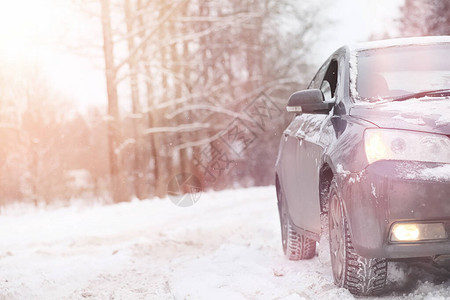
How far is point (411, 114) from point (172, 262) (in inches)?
158

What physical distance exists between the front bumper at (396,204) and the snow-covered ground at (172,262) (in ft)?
1.70

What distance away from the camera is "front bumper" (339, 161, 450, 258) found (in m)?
3.54

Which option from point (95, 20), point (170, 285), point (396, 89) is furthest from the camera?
point (95, 20)

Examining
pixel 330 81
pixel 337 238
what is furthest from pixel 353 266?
pixel 330 81

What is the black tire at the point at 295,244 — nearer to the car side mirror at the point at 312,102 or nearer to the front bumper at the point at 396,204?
the car side mirror at the point at 312,102

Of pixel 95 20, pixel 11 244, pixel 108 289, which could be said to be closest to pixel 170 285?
pixel 108 289

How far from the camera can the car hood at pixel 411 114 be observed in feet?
12.0

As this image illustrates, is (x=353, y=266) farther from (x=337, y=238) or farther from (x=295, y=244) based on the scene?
(x=295, y=244)

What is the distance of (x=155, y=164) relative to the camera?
21.7 meters

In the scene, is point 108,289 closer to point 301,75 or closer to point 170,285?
point 170,285

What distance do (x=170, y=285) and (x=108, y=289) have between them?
66 cm

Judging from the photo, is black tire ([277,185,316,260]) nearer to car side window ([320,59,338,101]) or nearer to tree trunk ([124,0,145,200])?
car side window ([320,59,338,101])

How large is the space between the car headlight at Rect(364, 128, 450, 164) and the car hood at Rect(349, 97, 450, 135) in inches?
1.6

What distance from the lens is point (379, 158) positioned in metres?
3.68
